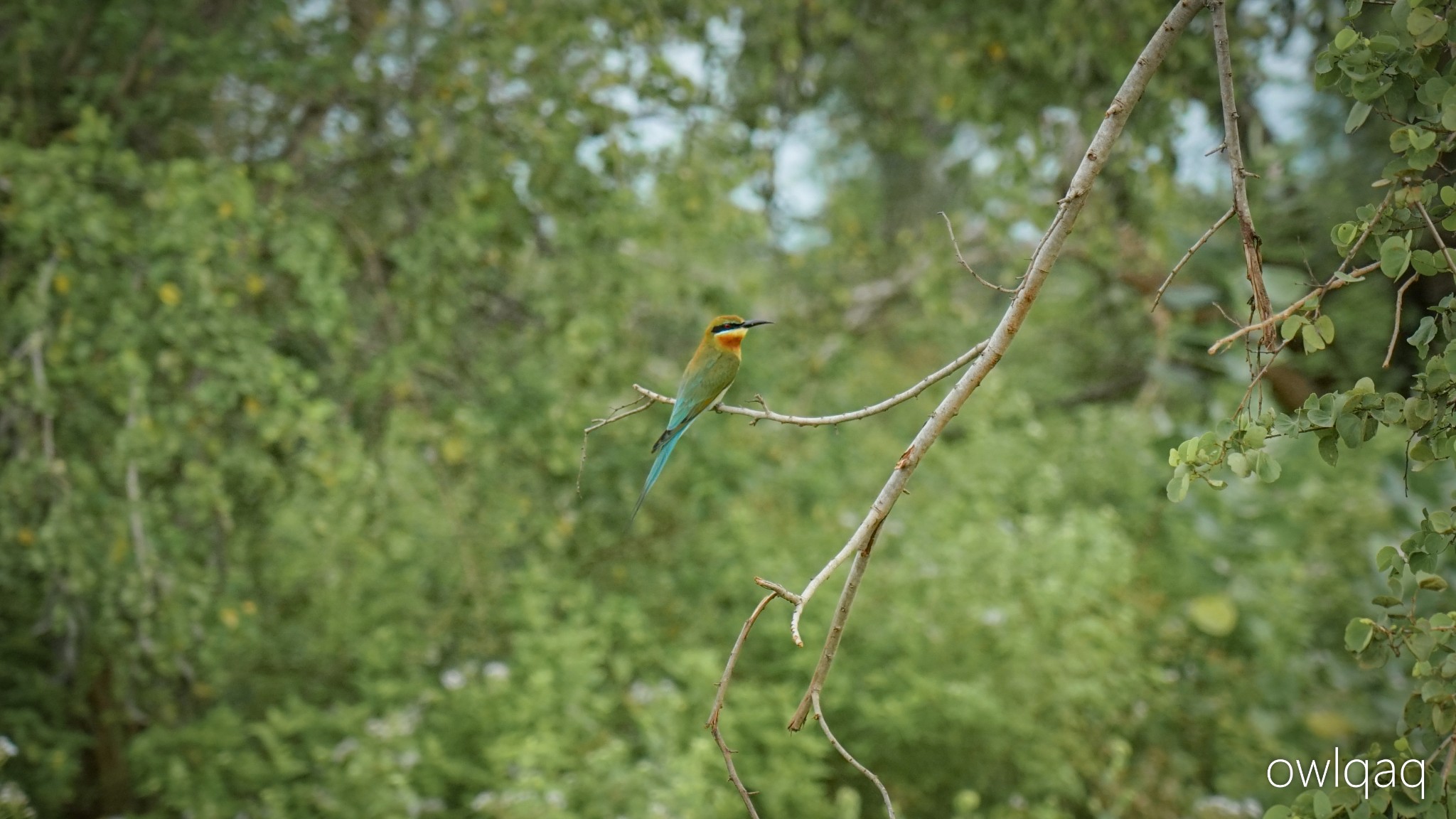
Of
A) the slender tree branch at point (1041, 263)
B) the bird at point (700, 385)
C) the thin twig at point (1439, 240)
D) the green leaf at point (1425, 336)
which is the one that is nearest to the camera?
the thin twig at point (1439, 240)

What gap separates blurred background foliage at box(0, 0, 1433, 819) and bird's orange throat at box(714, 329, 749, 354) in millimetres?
966

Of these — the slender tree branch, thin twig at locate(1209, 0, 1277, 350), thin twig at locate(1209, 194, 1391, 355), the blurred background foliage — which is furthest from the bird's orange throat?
thin twig at locate(1209, 194, 1391, 355)

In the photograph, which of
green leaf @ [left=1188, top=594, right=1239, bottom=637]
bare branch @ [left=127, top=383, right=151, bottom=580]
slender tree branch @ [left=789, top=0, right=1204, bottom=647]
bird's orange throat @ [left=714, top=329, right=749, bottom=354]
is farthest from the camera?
green leaf @ [left=1188, top=594, right=1239, bottom=637]

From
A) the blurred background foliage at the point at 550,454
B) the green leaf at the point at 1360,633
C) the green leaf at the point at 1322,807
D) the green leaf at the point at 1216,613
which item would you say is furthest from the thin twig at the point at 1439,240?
the green leaf at the point at 1216,613

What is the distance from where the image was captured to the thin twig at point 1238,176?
1.20 m

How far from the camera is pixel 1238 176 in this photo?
1.24 m

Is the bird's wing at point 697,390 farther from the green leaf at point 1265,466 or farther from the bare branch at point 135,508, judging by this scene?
the bare branch at point 135,508

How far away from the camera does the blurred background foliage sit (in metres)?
3.06

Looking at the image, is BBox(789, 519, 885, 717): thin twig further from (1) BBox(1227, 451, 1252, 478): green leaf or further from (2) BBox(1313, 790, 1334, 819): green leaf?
(2) BBox(1313, 790, 1334, 819): green leaf

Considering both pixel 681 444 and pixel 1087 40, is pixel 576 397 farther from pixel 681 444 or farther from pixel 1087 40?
pixel 1087 40

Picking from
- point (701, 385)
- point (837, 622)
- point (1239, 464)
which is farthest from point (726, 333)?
point (1239, 464)

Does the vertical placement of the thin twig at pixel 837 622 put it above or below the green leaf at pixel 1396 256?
below

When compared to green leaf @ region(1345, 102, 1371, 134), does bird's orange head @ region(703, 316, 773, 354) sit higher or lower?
lower

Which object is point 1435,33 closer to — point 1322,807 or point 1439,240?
point 1439,240
